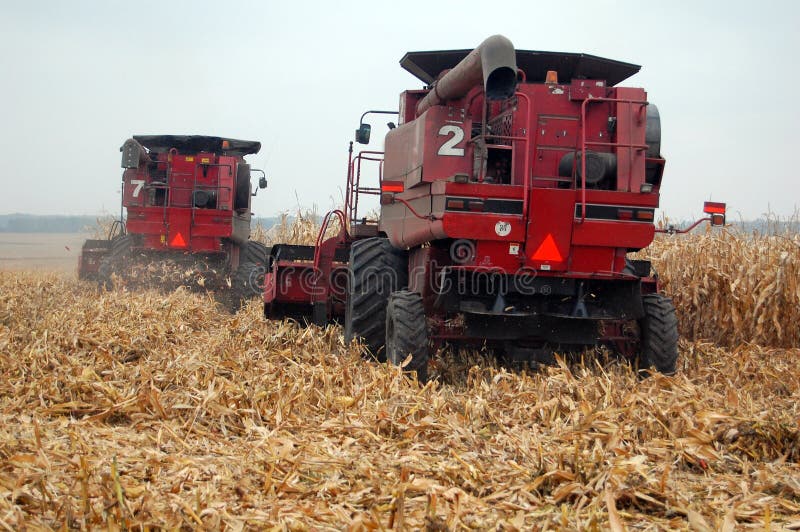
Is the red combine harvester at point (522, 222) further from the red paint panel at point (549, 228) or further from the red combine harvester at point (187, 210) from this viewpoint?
the red combine harvester at point (187, 210)

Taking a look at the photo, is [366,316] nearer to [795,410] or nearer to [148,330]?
[148,330]

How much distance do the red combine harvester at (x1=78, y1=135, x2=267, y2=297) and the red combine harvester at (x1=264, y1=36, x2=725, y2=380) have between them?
706 cm

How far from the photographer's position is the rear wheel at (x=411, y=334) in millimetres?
6664

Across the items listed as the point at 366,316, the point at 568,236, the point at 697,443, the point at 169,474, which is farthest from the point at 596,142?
the point at 169,474

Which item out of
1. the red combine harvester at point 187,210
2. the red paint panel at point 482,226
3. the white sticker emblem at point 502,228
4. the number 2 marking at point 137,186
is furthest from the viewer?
the number 2 marking at point 137,186

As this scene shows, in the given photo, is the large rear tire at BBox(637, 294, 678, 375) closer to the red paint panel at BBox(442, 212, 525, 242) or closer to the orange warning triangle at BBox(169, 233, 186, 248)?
the red paint panel at BBox(442, 212, 525, 242)

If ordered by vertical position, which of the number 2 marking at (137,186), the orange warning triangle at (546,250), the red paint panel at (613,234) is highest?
the number 2 marking at (137,186)

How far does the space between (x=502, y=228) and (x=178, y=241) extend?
9321mm

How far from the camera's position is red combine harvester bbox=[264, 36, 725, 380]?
6.67 metres

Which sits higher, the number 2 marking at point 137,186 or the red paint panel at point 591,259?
the number 2 marking at point 137,186

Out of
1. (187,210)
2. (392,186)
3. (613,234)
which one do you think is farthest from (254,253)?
(613,234)

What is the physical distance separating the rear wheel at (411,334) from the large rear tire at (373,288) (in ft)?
2.58

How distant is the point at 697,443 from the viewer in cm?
470

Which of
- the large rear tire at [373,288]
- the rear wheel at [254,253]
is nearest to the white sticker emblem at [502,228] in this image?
the large rear tire at [373,288]
